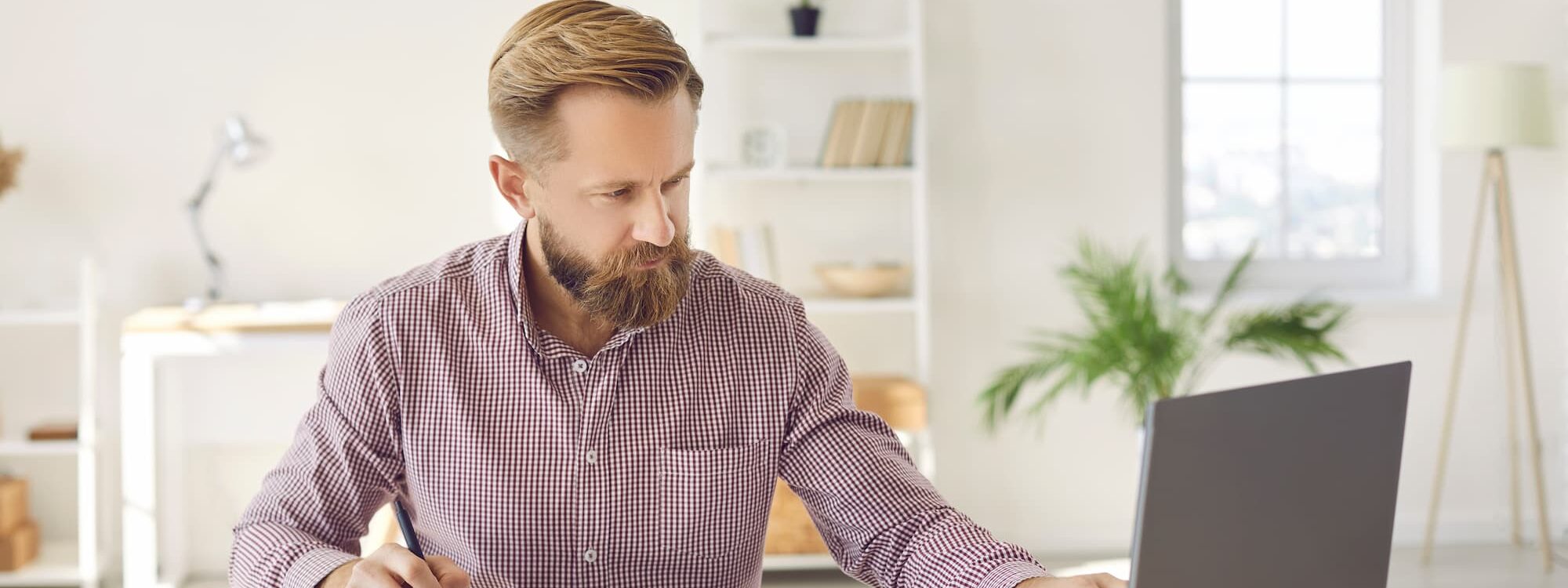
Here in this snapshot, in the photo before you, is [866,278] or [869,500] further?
[866,278]

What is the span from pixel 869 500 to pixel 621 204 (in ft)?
1.33

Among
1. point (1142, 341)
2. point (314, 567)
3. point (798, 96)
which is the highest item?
point (798, 96)

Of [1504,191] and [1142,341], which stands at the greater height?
[1504,191]

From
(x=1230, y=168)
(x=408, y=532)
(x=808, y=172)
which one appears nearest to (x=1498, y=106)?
(x=1230, y=168)

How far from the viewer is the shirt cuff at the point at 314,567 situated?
1212 mm

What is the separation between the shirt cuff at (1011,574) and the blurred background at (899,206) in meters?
2.28

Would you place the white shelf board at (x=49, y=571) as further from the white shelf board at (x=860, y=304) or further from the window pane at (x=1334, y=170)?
the window pane at (x=1334, y=170)

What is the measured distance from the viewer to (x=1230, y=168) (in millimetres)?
4086

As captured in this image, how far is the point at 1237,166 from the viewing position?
4090 mm

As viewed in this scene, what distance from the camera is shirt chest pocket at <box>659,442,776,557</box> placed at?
1409 millimetres

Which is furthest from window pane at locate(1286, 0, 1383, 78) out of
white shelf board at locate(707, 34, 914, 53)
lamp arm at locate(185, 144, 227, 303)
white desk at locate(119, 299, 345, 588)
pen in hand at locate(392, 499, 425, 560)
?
pen in hand at locate(392, 499, 425, 560)

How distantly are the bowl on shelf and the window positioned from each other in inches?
40.5

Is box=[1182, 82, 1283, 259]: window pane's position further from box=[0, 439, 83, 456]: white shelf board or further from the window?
box=[0, 439, 83, 456]: white shelf board

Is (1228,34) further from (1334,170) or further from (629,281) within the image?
(629,281)
